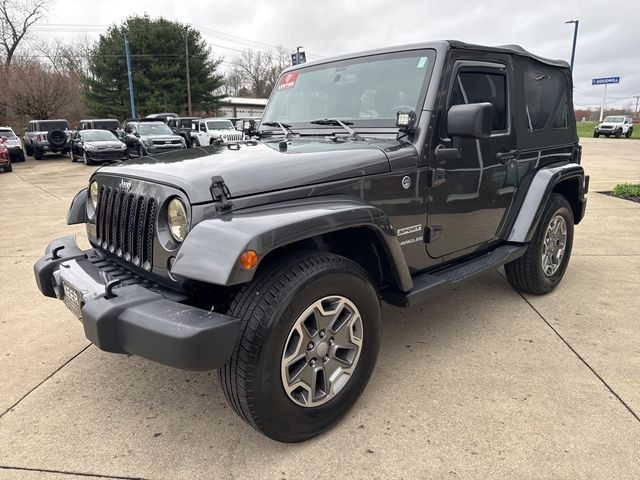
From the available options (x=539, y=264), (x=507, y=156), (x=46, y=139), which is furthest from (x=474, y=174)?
(x=46, y=139)

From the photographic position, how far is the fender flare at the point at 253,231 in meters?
1.94

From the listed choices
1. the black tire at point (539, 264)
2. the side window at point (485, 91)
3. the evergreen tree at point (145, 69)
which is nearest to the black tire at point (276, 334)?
the side window at point (485, 91)

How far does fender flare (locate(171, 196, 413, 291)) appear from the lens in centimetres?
194

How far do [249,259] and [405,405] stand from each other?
135 centimetres

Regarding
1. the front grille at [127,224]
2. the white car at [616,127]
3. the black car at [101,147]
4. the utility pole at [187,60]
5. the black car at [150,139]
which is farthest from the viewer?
the white car at [616,127]

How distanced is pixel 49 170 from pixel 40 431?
1762 centimetres

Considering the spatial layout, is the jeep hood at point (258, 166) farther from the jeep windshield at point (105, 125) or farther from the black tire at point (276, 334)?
the jeep windshield at point (105, 125)

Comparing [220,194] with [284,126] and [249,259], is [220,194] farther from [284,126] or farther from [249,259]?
[284,126]

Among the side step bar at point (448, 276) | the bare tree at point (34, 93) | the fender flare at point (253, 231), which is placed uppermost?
the bare tree at point (34, 93)

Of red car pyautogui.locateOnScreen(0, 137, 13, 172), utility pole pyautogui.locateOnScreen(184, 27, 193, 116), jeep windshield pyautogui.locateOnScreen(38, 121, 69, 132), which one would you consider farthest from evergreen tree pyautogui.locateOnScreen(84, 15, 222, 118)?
red car pyautogui.locateOnScreen(0, 137, 13, 172)

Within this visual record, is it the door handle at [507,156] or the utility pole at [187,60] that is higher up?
the utility pole at [187,60]

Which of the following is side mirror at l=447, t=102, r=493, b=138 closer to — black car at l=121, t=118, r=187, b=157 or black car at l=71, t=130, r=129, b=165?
black car at l=121, t=118, r=187, b=157

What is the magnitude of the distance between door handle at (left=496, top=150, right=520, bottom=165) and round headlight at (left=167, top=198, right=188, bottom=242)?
2.32 meters

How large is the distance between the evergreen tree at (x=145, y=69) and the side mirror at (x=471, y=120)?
37.4 meters
